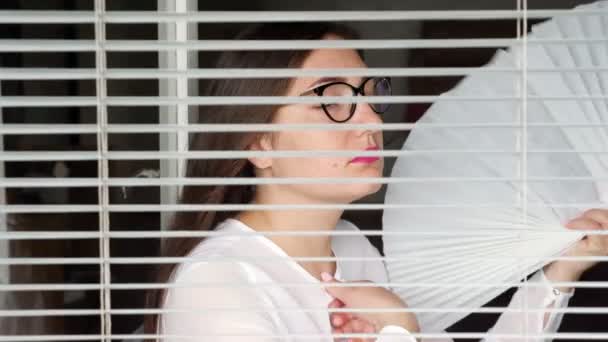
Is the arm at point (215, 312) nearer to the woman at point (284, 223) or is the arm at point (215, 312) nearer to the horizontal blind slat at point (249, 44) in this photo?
the woman at point (284, 223)

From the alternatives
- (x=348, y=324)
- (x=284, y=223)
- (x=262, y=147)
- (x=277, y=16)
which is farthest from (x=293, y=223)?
(x=277, y=16)

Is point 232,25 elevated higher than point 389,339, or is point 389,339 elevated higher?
point 232,25

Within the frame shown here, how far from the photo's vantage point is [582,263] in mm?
1659

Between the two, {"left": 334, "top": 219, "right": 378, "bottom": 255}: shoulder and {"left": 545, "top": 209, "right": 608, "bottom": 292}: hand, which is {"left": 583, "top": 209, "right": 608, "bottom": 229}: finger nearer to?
{"left": 545, "top": 209, "right": 608, "bottom": 292}: hand

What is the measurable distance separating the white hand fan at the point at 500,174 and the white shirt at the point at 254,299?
0.09 metres

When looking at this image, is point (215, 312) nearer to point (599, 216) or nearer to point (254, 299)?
point (254, 299)

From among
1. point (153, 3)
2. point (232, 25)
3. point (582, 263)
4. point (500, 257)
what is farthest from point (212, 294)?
point (232, 25)

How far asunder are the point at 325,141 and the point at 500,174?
35cm

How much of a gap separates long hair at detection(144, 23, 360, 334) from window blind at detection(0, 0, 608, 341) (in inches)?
2.0

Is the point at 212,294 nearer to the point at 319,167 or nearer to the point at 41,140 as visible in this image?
the point at 319,167

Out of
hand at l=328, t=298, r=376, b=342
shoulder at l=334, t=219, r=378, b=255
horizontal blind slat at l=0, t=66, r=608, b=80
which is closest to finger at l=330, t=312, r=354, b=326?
hand at l=328, t=298, r=376, b=342

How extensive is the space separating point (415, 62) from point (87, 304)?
4.11 feet

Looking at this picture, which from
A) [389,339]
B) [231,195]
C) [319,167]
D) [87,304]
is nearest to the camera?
[389,339]

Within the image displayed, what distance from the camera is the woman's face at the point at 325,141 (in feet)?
5.11
